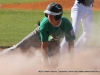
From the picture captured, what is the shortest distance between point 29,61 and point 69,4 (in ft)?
41.9

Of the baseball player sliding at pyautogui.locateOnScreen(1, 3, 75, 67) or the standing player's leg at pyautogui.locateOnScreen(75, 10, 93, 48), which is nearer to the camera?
the baseball player sliding at pyautogui.locateOnScreen(1, 3, 75, 67)

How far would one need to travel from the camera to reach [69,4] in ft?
63.6

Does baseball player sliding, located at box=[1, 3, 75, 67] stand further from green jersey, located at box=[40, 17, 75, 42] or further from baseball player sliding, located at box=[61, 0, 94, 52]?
baseball player sliding, located at box=[61, 0, 94, 52]

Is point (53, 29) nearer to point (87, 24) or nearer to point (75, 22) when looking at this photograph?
point (75, 22)

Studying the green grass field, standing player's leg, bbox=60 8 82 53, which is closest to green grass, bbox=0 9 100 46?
the green grass field

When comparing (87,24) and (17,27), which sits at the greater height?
(87,24)

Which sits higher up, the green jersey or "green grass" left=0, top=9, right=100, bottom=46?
the green jersey

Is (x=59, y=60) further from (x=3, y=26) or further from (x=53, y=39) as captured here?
(x=3, y=26)

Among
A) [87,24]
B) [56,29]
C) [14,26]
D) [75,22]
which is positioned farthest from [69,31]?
[14,26]

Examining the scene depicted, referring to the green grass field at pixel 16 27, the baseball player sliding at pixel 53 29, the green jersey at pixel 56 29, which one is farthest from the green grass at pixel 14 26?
the green jersey at pixel 56 29

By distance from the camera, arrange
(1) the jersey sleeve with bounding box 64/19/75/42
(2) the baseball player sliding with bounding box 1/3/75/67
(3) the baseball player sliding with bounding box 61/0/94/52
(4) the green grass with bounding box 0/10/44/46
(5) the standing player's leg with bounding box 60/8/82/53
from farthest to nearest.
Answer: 1. (4) the green grass with bounding box 0/10/44/46
2. (3) the baseball player sliding with bounding box 61/0/94/52
3. (5) the standing player's leg with bounding box 60/8/82/53
4. (1) the jersey sleeve with bounding box 64/19/75/42
5. (2) the baseball player sliding with bounding box 1/3/75/67

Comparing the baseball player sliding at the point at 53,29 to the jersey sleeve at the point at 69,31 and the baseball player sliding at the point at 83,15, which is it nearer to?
the jersey sleeve at the point at 69,31

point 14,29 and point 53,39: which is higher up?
point 53,39

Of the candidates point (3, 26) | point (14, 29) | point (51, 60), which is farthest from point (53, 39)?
point (3, 26)
